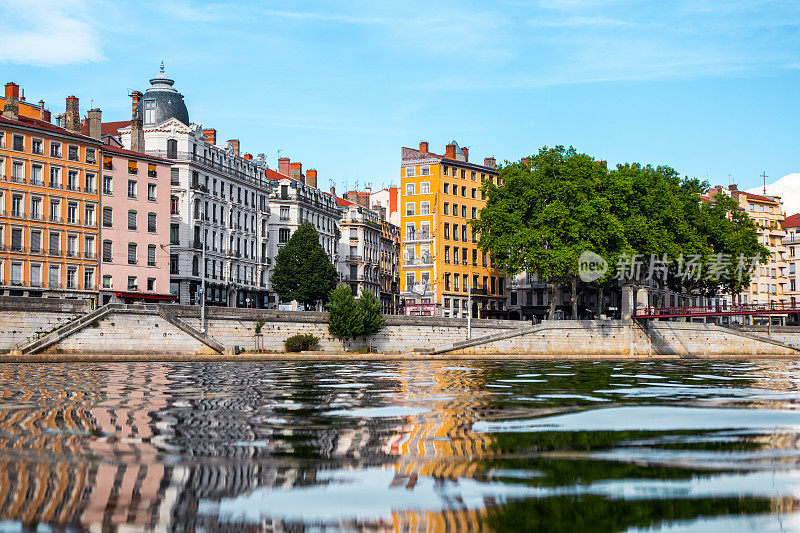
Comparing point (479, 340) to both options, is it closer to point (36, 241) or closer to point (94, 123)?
point (36, 241)

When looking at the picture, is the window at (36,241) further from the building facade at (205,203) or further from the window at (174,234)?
the window at (174,234)

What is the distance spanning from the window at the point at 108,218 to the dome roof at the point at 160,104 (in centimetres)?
1669

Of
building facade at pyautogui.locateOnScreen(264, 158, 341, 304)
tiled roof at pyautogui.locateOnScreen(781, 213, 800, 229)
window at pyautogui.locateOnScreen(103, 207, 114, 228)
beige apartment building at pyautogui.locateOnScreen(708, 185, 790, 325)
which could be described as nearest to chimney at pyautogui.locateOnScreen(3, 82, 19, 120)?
window at pyautogui.locateOnScreen(103, 207, 114, 228)

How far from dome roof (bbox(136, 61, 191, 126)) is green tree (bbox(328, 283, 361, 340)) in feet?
113

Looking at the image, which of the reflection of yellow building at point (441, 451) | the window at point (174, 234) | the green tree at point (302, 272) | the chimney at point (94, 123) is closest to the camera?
the reflection of yellow building at point (441, 451)

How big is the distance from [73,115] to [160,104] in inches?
577

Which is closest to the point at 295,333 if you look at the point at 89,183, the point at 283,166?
the point at 89,183

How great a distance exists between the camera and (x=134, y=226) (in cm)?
8325

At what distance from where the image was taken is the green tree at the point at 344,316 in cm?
7156

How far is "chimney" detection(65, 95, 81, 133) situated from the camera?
8206cm

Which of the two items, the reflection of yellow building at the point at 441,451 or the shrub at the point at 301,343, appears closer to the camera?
the reflection of yellow building at the point at 441,451

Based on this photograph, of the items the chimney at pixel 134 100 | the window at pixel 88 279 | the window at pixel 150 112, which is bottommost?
the window at pixel 88 279

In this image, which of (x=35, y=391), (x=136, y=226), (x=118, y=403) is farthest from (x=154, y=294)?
(x=118, y=403)

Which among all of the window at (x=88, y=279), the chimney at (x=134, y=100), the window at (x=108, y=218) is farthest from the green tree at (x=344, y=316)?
the chimney at (x=134, y=100)
